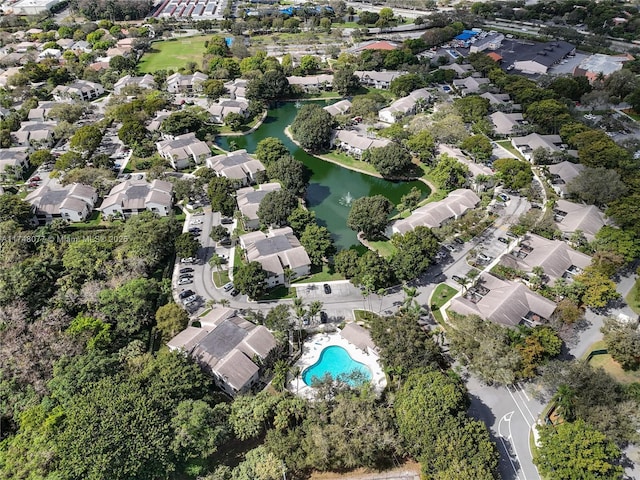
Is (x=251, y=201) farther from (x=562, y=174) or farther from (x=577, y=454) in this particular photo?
(x=562, y=174)

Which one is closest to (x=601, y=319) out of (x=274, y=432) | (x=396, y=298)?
(x=396, y=298)

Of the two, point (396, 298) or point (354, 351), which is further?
point (396, 298)

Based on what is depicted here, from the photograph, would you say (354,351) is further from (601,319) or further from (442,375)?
(601,319)

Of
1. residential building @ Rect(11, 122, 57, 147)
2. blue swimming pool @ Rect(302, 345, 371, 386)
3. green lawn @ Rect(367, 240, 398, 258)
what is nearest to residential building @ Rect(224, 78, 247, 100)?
residential building @ Rect(11, 122, 57, 147)

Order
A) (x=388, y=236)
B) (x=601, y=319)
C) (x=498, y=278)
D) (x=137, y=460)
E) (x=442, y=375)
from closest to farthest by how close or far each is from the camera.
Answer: (x=137, y=460) → (x=442, y=375) → (x=601, y=319) → (x=498, y=278) → (x=388, y=236)

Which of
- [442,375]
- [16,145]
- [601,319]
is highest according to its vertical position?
[442,375]

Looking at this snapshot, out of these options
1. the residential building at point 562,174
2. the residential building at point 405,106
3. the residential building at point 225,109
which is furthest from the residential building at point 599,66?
the residential building at point 225,109

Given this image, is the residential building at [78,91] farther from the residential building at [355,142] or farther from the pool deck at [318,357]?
the pool deck at [318,357]
